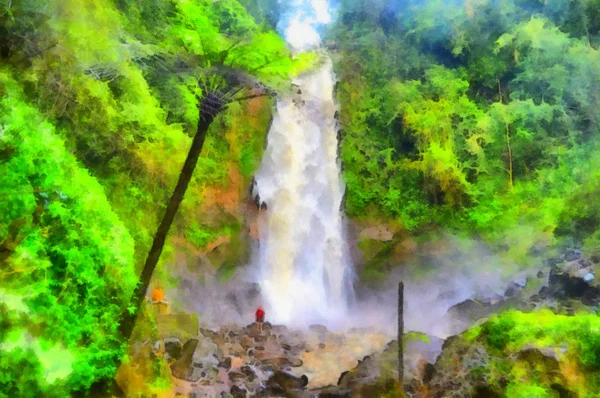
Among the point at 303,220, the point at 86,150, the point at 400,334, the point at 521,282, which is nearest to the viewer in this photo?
the point at 86,150

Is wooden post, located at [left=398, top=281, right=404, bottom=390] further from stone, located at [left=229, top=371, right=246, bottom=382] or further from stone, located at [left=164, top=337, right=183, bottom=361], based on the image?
stone, located at [left=164, top=337, right=183, bottom=361]

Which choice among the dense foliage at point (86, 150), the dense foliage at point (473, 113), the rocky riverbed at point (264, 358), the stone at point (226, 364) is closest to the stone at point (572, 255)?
the dense foliage at point (473, 113)

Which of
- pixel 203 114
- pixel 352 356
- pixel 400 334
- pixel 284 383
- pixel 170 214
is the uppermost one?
pixel 203 114

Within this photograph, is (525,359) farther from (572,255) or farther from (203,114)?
(203,114)

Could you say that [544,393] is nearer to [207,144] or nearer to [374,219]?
[374,219]

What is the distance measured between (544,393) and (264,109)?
13.0m

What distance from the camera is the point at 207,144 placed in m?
14.2

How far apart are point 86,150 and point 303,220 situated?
975cm

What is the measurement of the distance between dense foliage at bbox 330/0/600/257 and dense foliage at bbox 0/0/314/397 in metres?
8.95

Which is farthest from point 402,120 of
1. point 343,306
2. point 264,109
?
point 343,306

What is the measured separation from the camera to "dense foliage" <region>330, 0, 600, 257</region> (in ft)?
47.1

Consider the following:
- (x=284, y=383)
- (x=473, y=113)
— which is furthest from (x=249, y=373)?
(x=473, y=113)

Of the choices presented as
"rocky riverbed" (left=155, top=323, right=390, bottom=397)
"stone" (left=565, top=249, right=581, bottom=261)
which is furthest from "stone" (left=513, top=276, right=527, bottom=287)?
"rocky riverbed" (left=155, top=323, right=390, bottom=397)

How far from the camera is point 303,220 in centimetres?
1647
